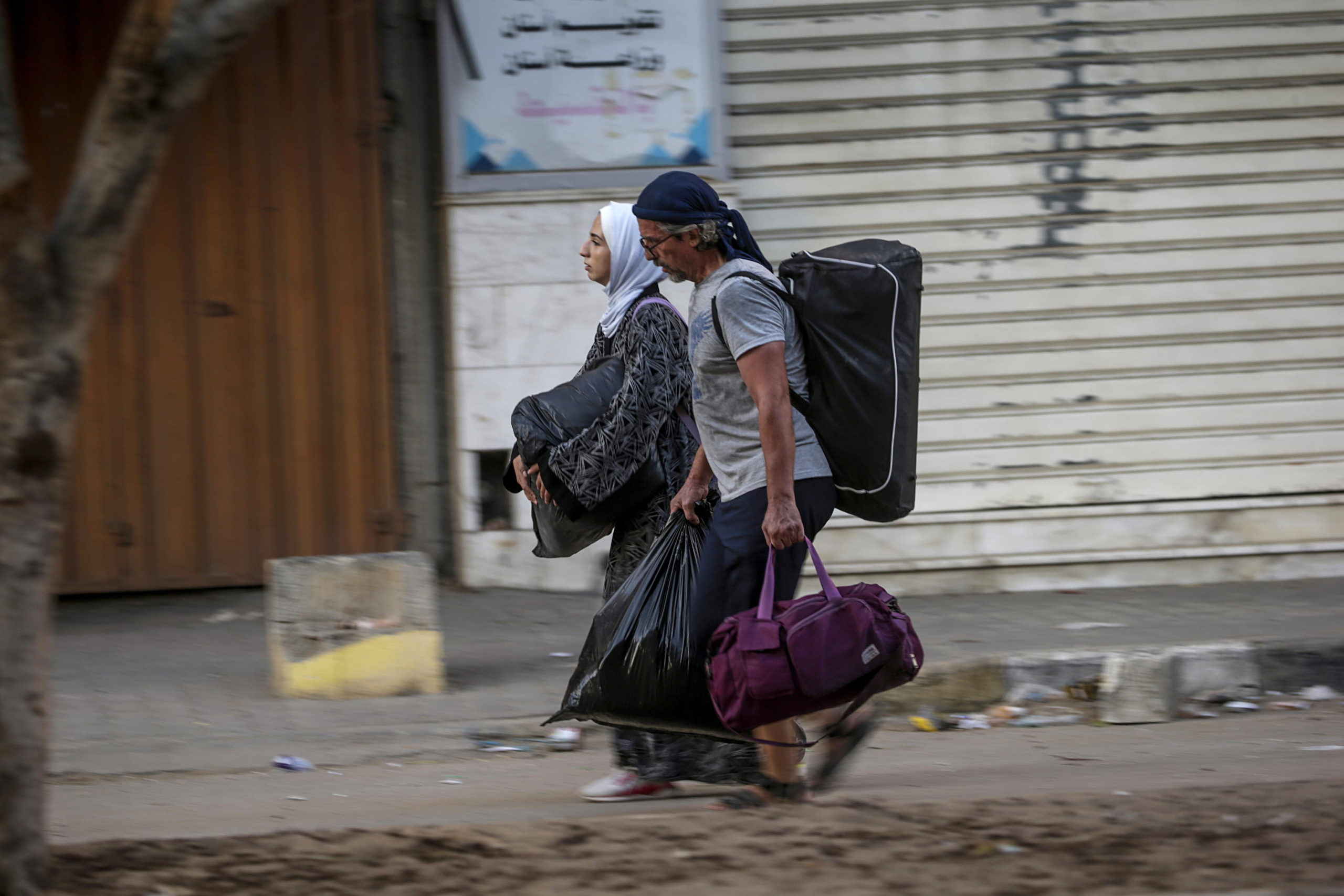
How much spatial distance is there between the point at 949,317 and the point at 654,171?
5.67 feet

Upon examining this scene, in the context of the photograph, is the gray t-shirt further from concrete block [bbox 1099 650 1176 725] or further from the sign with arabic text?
the sign with arabic text

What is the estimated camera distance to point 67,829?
3.82 meters

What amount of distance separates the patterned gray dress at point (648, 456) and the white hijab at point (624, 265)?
43 millimetres

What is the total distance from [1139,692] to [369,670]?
295 centimetres

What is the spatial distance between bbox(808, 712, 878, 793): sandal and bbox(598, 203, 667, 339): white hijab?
4.35ft

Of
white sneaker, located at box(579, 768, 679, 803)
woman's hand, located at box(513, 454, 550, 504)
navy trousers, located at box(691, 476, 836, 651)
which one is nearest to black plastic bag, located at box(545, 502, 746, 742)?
navy trousers, located at box(691, 476, 836, 651)

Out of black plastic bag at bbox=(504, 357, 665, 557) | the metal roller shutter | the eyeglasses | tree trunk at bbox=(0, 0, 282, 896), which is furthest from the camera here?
the metal roller shutter

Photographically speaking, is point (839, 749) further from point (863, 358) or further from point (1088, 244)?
point (1088, 244)

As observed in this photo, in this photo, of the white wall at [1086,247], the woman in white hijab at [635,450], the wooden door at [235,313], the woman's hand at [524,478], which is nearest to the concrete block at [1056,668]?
the white wall at [1086,247]

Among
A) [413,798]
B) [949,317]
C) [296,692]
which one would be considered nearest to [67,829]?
[413,798]

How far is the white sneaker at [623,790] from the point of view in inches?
159

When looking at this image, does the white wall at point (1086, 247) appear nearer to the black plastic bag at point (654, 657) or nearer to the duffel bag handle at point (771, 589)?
the black plastic bag at point (654, 657)

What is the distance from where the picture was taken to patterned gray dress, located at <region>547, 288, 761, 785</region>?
3.90 m

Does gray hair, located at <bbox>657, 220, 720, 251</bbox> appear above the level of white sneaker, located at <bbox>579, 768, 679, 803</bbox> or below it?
above
